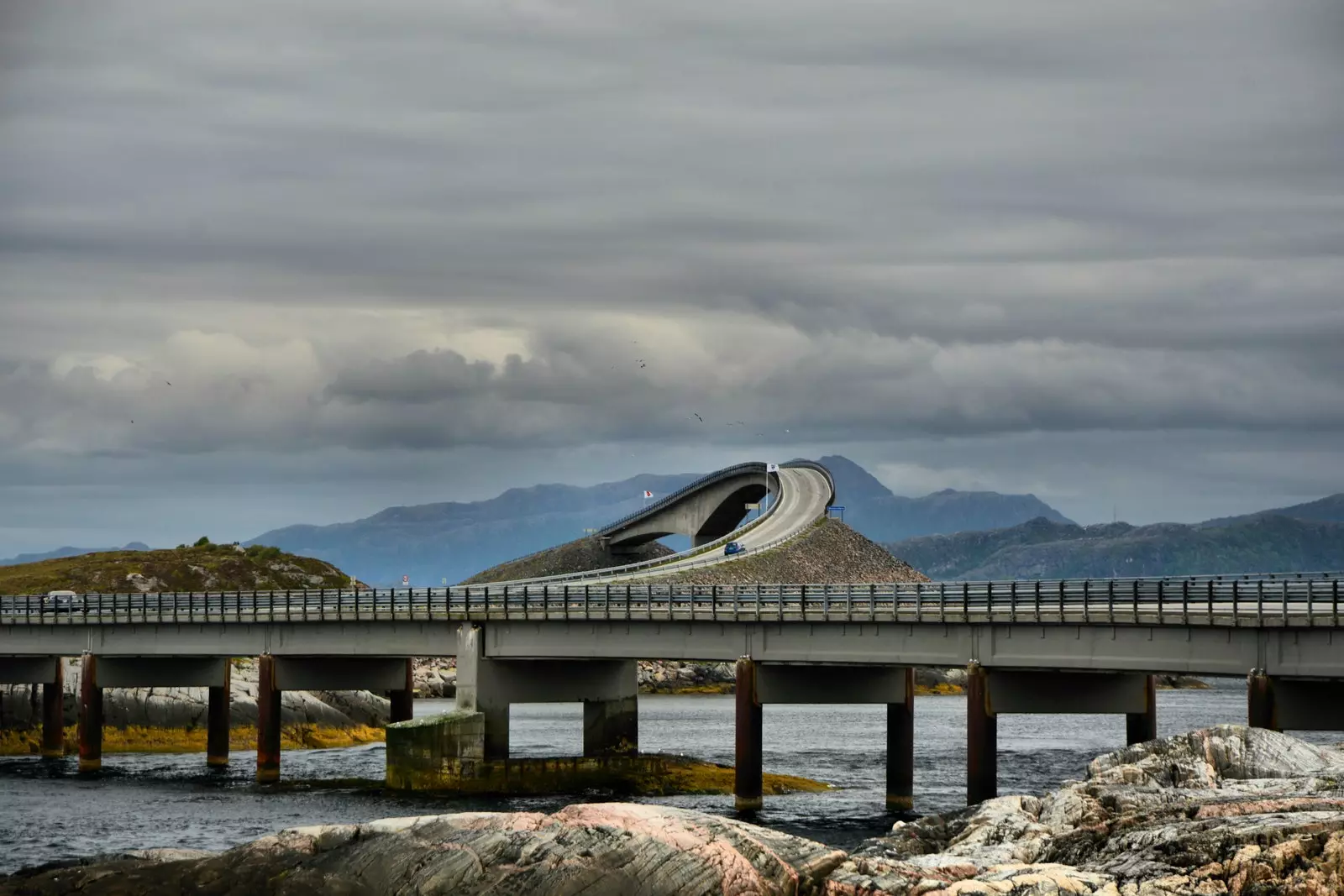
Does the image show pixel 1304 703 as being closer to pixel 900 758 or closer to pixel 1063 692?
pixel 1063 692

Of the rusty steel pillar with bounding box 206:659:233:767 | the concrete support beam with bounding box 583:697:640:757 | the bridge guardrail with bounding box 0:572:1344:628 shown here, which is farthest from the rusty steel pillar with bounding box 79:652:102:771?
the concrete support beam with bounding box 583:697:640:757

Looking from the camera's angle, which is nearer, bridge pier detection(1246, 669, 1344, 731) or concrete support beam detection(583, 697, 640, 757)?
bridge pier detection(1246, 669, 1344, 731)

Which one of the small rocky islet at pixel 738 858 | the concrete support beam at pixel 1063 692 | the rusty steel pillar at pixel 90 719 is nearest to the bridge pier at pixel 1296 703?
the concrete support beam at pixel 1063 692

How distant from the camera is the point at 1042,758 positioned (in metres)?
103

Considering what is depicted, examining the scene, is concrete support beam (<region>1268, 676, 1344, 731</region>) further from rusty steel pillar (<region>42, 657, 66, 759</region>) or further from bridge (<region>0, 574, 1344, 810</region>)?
rusty steel pillar (<region>42, 657, 66, 759</region>)

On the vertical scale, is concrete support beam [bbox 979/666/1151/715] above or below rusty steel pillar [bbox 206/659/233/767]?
above

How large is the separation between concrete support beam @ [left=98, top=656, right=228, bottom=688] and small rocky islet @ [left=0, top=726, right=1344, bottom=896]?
55677 mm

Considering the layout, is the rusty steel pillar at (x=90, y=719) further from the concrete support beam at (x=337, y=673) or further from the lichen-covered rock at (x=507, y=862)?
the lichen-covered rock at (x=507, y=862)

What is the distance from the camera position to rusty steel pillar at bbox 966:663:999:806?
2847 inches

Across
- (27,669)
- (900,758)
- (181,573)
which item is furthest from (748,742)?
(181,573)

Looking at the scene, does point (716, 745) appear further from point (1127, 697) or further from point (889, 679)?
point (1127, 697)

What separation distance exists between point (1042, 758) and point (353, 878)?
66.8m

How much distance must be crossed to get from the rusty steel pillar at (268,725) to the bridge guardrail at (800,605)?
273cm

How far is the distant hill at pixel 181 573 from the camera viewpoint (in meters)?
177
